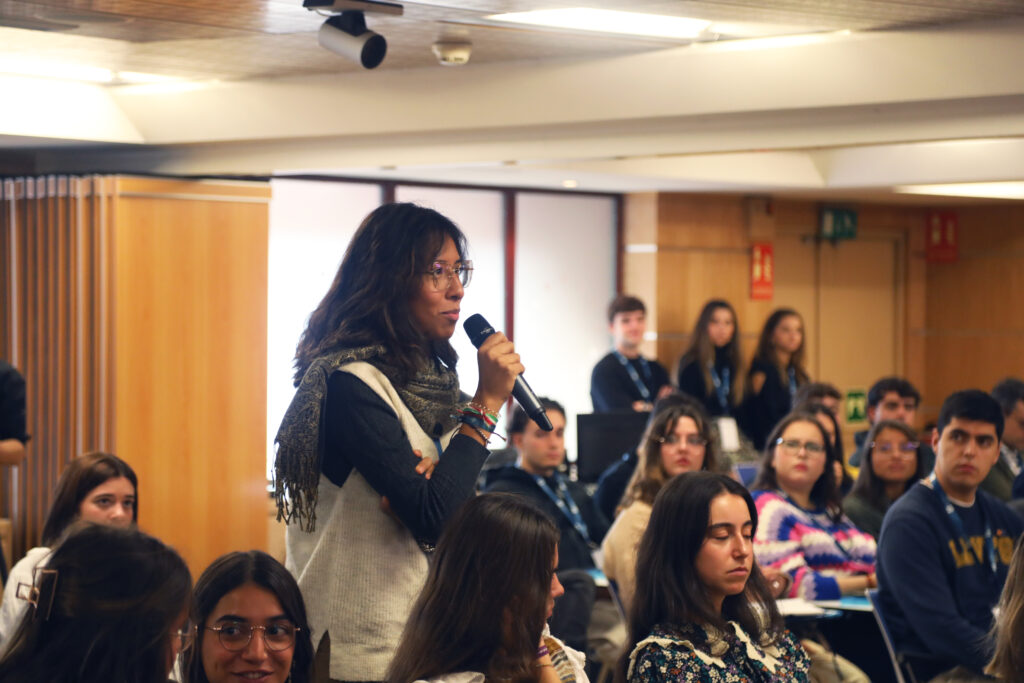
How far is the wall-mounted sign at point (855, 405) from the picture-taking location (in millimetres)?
9789

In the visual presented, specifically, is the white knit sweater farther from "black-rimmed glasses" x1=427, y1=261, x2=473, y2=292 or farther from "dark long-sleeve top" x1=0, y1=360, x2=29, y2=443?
"dark long-sleeve top" x1=0, y1=360, x2=29, y2=443

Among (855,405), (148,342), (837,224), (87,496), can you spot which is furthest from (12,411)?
(855,405)

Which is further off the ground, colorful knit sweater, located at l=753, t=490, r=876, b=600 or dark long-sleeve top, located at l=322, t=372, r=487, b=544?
dark long-sleeve top, located at l=322, t=372, r=487, b=544

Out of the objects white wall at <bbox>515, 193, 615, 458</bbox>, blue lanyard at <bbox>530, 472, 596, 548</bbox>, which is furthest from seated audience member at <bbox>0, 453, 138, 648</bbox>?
white wall at <bbox>515, 193, 615, 458</bbox>

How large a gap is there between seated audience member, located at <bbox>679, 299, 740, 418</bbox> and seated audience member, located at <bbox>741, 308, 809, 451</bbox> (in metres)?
0.10

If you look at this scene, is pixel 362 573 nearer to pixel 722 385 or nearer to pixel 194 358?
pixel 194 358

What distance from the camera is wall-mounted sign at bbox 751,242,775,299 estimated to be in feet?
29.5

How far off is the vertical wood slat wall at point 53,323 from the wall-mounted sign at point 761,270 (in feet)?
16.2

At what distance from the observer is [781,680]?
9.21 ft

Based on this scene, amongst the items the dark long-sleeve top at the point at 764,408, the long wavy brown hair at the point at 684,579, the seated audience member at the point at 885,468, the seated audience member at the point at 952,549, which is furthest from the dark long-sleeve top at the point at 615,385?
the long wavy brown hair at the point at 684,579

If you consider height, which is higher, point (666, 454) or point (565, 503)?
point (666, 454)

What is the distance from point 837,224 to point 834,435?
15.3 feet

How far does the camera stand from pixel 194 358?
5.58m

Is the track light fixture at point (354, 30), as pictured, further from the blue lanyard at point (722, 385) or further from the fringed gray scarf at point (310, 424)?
the blue lanyard at point (722, 385)
